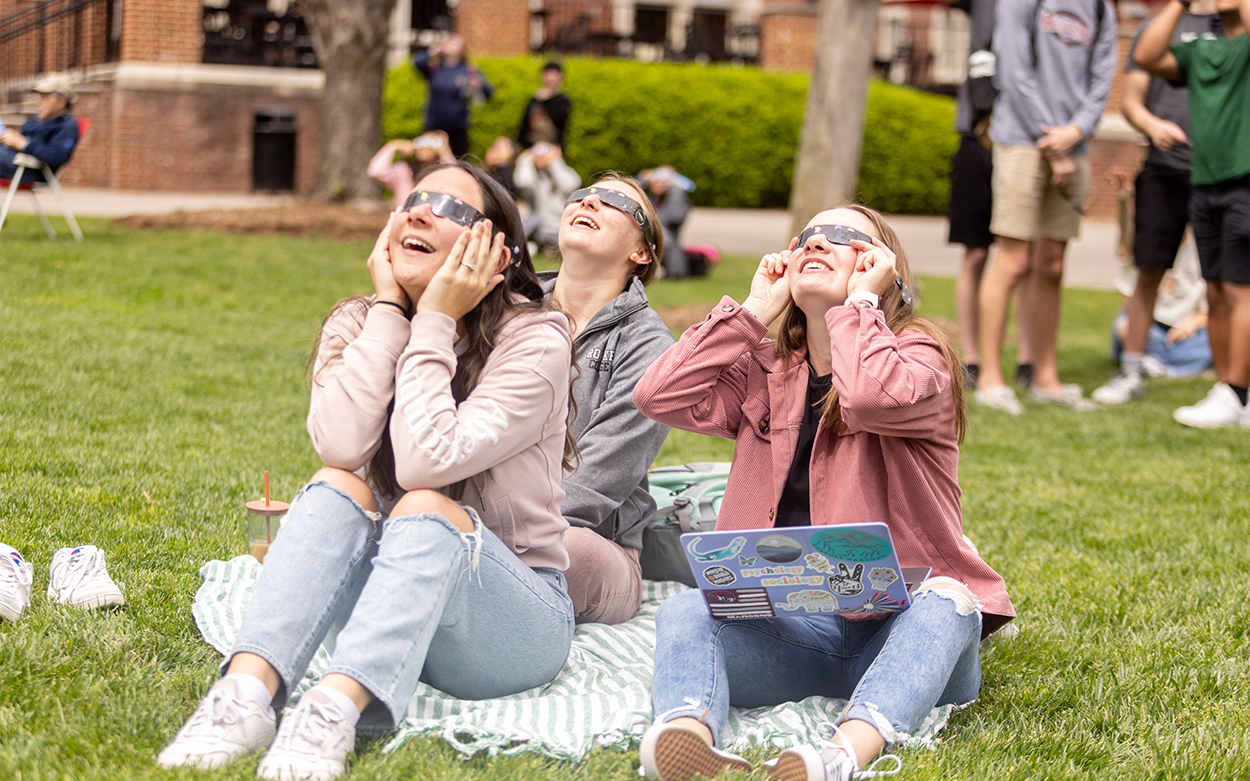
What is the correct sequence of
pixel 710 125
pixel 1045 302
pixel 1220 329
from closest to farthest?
pixel 1220 329 → pixel 1045 302 → pixel 710 125

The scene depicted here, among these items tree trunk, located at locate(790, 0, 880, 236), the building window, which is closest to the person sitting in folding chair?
tree trunk, located at locate(790, 0, 880, 236)

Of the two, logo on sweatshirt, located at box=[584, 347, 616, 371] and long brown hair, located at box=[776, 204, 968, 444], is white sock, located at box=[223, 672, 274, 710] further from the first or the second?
logo on sweatshirt, located at box=[584, 347, 616, 371]

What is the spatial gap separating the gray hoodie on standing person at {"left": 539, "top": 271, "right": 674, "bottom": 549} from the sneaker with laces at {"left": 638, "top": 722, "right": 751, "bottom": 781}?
0.99 meters

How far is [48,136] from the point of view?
10.2 meters

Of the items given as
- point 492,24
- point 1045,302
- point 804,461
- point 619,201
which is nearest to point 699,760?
point 804,461

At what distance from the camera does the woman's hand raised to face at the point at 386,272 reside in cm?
266

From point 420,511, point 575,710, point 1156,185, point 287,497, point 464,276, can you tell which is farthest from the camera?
point 1156,185

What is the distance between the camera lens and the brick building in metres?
17.9

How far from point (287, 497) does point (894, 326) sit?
8.05ft

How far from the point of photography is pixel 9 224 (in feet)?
36.1

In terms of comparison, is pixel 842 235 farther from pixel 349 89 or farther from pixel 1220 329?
pixel 349 89

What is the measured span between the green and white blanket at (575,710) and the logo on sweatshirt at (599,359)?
742 mm

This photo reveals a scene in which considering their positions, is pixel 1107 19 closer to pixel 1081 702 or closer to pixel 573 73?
pixel 1081 702

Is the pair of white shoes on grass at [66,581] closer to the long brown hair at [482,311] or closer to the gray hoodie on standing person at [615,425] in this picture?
the long brown hair at [482,311]
